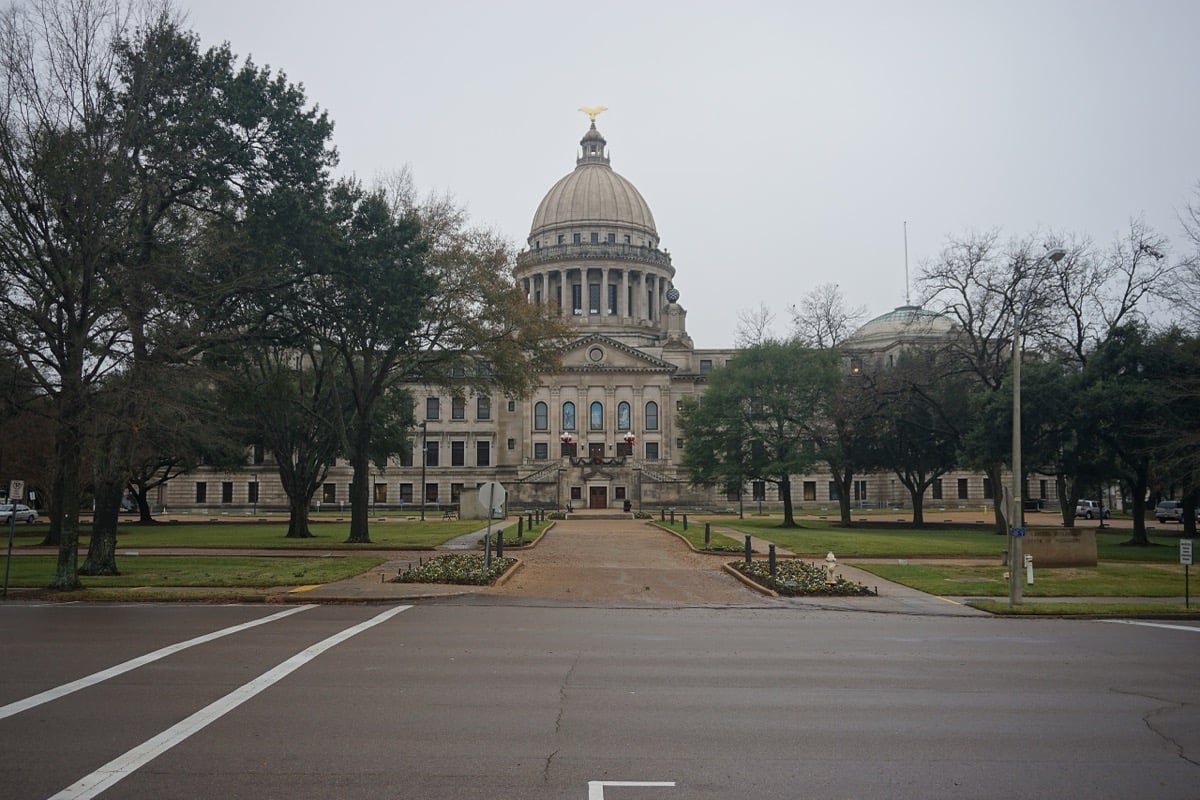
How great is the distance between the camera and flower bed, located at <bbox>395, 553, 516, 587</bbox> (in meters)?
23.5

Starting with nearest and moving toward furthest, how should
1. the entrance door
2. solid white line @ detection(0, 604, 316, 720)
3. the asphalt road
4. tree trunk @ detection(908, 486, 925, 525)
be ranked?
the asphalt road < solid white line @ detection(0, 604, 316, 720) < tree trunk @ detection(908, 486, 925, 525) < the entrance door

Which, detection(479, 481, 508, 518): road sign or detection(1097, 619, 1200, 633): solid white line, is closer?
detection(1097, 619, 1200, 633): solid white line

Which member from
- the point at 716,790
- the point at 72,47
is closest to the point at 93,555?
the point at 72,47

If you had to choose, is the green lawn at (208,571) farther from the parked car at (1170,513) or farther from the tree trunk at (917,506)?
the parked car at (1170,513)

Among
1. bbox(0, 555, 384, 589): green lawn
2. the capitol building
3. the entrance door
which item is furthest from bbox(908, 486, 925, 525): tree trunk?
bbox(0, 555, 384, 589): green lawn

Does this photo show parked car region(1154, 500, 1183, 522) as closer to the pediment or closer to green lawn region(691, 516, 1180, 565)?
green lawn region(691, 516, 1180, 565)

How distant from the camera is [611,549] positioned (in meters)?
36.6

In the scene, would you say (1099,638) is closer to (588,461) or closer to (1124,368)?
(1124,368)

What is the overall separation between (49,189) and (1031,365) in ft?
128

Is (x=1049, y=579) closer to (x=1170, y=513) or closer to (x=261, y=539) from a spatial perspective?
(x=261, y=539)

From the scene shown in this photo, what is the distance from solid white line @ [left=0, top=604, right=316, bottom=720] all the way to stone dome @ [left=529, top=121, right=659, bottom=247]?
99.5 m

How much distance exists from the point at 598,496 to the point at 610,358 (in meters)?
16.8

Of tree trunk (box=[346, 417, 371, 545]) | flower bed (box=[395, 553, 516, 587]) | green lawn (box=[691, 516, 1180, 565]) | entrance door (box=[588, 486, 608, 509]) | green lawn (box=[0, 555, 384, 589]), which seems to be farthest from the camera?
entrance door (box=[588, 486, 608, 509])

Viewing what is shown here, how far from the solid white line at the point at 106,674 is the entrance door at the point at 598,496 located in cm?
7204
